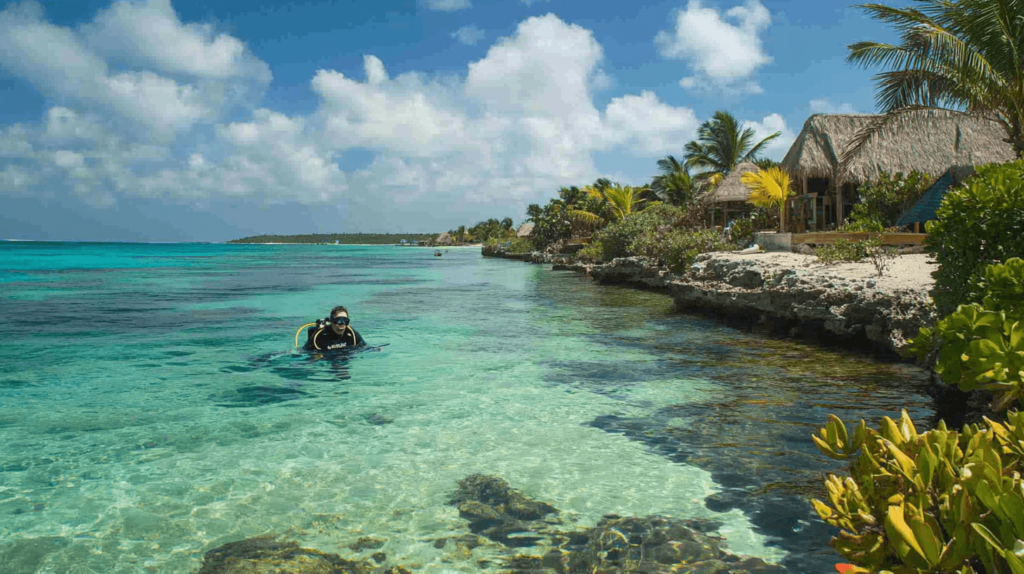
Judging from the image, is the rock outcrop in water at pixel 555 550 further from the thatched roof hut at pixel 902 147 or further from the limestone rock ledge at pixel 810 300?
the thatched roof hut at pixel 902 147

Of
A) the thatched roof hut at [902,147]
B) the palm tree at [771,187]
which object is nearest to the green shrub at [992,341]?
the palm tree at [771,187]

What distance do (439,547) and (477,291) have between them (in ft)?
69.4

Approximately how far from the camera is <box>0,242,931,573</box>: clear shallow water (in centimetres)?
414

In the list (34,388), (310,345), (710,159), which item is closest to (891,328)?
(310,345)

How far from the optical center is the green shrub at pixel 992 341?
3254 millimetres

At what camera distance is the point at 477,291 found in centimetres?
2497

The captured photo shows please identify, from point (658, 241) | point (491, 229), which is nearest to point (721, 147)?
point (658, 241)

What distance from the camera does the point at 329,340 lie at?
10.3m

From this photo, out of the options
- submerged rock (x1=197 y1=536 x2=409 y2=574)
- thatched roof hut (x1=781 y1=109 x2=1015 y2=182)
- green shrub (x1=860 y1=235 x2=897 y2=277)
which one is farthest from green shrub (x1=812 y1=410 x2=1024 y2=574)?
thatched roof hut (x1=781 y1=109 x2=1015 y2=182)

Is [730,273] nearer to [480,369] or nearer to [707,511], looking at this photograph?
[480,369]

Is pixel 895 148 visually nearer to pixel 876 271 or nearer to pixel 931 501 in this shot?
pixel 876 271

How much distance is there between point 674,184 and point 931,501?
141 ft

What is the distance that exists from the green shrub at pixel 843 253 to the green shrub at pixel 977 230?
8.59m

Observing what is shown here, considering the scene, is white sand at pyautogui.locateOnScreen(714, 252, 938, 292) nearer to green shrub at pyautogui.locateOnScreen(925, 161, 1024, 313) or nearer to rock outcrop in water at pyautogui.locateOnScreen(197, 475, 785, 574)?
green shrub at pyautogui.locateOnScreen(925, 161, 1024, 313)
